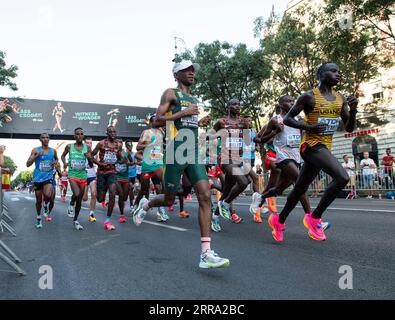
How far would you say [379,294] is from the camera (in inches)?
119

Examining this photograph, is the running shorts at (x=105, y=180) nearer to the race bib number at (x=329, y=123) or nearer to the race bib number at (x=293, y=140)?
the race bib number at (x=293, y=140)

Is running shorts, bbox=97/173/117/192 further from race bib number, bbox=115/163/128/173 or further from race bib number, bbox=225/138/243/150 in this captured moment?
race bib number, bbox=225/138/243/150

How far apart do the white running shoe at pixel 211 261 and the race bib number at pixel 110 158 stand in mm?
5015

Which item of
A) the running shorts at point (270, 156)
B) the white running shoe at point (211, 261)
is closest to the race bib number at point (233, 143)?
the running shorts at point (270, 156)

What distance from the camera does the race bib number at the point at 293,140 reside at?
7039mm

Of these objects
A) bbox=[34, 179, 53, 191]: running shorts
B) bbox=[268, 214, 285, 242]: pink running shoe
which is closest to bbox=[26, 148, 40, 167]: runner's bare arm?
bbox=[34, 179, 53, 191]: running shorts

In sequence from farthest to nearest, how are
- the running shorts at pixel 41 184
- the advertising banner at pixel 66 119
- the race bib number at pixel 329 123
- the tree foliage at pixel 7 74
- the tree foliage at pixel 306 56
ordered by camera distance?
the advertising banner at pixel 66 119 → the tree foliage at pixel 7 74 → the tree foliage at pixel 306 56 → the running shorts at pixel 41 184 → the race bib number at pixel 329 123

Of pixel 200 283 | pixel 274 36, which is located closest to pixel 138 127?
pixel 274 36

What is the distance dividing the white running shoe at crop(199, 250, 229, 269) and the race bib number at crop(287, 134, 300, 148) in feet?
11.7

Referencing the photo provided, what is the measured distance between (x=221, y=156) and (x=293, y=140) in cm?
143

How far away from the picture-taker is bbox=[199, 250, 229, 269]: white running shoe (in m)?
3.84

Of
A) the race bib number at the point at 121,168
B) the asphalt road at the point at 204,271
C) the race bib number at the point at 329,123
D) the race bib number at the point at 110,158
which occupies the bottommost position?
the asphalt road at the point at 204,271

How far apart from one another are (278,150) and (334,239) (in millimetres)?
1961
